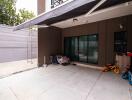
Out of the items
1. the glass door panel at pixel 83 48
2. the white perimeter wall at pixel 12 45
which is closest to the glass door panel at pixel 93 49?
the glass door panel at pixel 83 48

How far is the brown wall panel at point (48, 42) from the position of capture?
6918 mm

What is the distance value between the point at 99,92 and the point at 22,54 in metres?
8.09

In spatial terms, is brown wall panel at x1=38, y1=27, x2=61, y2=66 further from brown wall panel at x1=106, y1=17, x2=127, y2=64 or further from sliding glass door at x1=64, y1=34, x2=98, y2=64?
brown wall panel at x1=106, y1=17, x2=127, y2=64

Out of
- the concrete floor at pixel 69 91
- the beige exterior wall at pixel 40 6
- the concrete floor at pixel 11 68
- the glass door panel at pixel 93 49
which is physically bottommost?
the concrete floor at pixel 69 91

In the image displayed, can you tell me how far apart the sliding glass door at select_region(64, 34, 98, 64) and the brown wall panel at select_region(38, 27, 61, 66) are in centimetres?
78

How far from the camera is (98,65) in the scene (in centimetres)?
635

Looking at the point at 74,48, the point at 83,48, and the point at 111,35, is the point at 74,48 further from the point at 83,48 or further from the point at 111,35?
the point at 111,35

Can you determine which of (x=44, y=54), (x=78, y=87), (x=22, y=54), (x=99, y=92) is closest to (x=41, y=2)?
(x=44, y=54)

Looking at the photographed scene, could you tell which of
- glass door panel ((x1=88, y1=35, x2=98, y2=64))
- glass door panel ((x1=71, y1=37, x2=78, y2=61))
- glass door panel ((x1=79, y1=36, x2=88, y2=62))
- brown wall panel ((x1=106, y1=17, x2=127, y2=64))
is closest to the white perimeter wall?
glass door panel ((x1=71, y1=37, x2=78, y2=61))

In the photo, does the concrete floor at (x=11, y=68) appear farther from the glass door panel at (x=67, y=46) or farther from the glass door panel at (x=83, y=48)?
the glass door panel at (x=83, y=48)

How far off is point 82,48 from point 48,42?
2.51m

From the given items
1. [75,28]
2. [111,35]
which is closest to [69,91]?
[111,35]

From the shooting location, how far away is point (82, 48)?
732cm

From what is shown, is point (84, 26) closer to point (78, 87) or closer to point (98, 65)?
point (98, 65)
